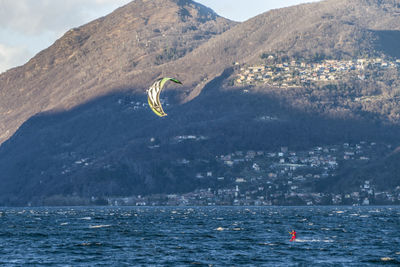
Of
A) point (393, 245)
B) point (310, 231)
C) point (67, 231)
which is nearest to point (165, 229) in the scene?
point (67, 231)

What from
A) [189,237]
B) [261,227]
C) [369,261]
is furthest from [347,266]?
[261,227]

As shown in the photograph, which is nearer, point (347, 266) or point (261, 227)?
point (347, 266)

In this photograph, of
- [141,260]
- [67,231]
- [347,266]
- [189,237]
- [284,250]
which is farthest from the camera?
[67,231]

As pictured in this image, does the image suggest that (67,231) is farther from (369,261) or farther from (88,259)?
(369,261)

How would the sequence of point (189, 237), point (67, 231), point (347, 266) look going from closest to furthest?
point (347, 266) < point (189, 237) < point (67, 231)

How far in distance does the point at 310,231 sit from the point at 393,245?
29824 mm

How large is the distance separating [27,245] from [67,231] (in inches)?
1385

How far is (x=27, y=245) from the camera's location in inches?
4798

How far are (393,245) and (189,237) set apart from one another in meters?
32.0

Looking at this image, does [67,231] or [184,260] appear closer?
Answer: [184,260]

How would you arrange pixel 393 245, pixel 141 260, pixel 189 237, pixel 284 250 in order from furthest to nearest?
pixel 189 237, pixel 393 245, pixel 284 250, pixel 141 260

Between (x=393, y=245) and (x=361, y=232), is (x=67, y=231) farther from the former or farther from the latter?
(x=393, y=245)

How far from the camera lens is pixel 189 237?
441 ft

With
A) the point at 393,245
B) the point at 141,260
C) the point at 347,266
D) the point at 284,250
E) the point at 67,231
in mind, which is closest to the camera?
the point at 347,266
